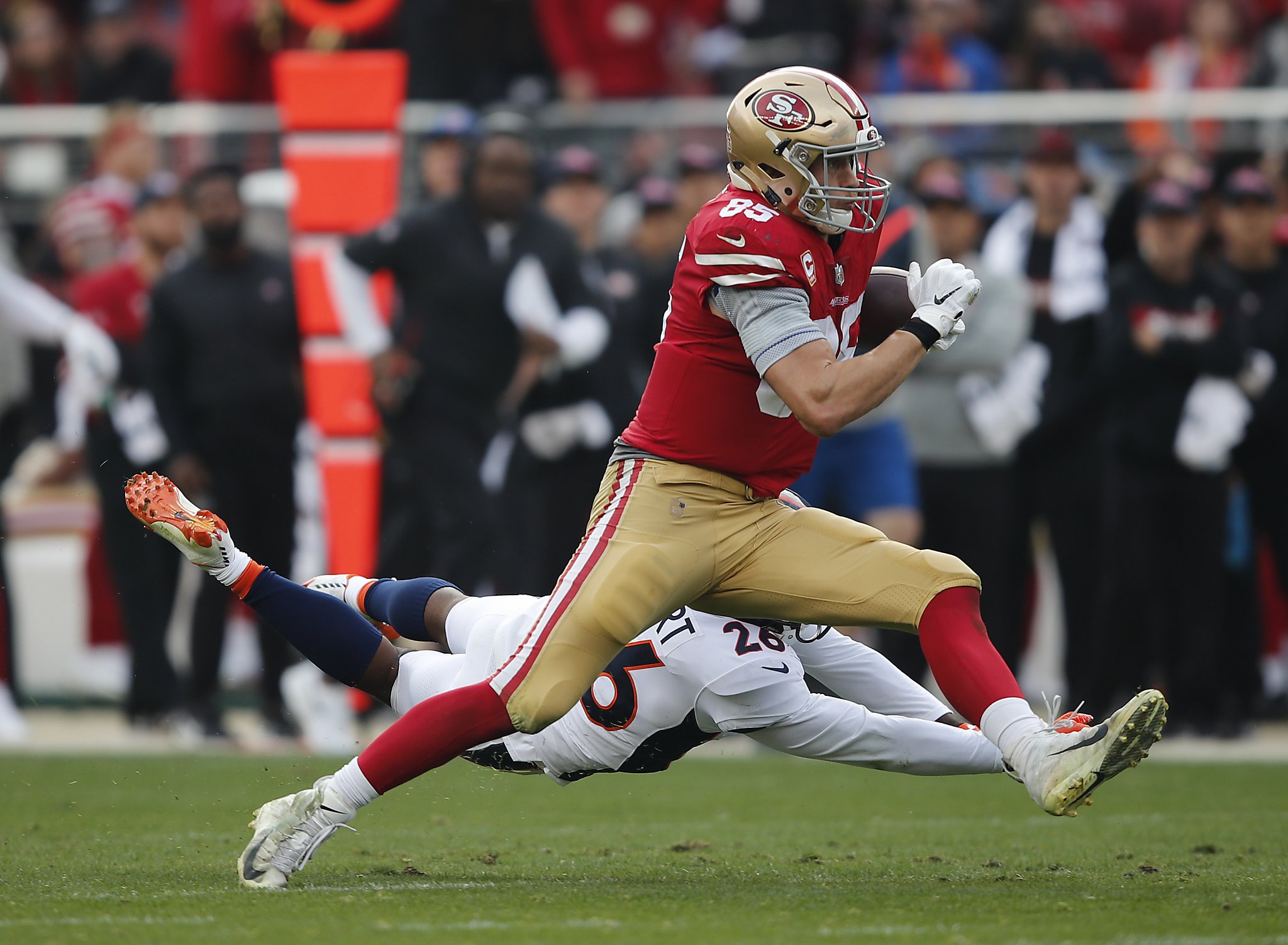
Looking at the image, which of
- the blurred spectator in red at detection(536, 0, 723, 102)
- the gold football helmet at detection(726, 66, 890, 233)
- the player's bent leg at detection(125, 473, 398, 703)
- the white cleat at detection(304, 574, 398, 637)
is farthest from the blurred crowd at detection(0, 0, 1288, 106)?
the gold football helmet at detection(726, 66, 890, 233)

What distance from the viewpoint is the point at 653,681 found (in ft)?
16.2

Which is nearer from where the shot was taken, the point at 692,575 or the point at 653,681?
the point at 692,575

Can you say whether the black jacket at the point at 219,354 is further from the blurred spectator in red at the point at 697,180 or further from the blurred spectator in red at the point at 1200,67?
the blurred spectator in red at the point at 1200,67

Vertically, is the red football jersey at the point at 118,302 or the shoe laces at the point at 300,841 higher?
the shoe laces at the point at 300,841

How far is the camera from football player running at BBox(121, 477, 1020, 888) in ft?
16.2

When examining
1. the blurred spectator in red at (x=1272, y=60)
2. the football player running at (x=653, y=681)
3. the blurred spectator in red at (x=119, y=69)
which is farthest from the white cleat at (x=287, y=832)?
the blurred spectator in red at (x=119, y=69)

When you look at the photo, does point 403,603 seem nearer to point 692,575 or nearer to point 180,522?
point 180,522

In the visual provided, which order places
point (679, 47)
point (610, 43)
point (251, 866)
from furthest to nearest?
point (679, 47) → point (610, 43) → point (251, 866)

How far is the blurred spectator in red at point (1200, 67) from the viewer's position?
10.1 m

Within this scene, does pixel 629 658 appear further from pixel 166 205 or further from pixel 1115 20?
pixel 1115 20

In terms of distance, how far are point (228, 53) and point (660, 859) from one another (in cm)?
758

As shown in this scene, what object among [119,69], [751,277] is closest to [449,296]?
[751,277]

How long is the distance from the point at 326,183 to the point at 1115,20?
565 cm

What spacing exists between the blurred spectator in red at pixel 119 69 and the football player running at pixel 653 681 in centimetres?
797
